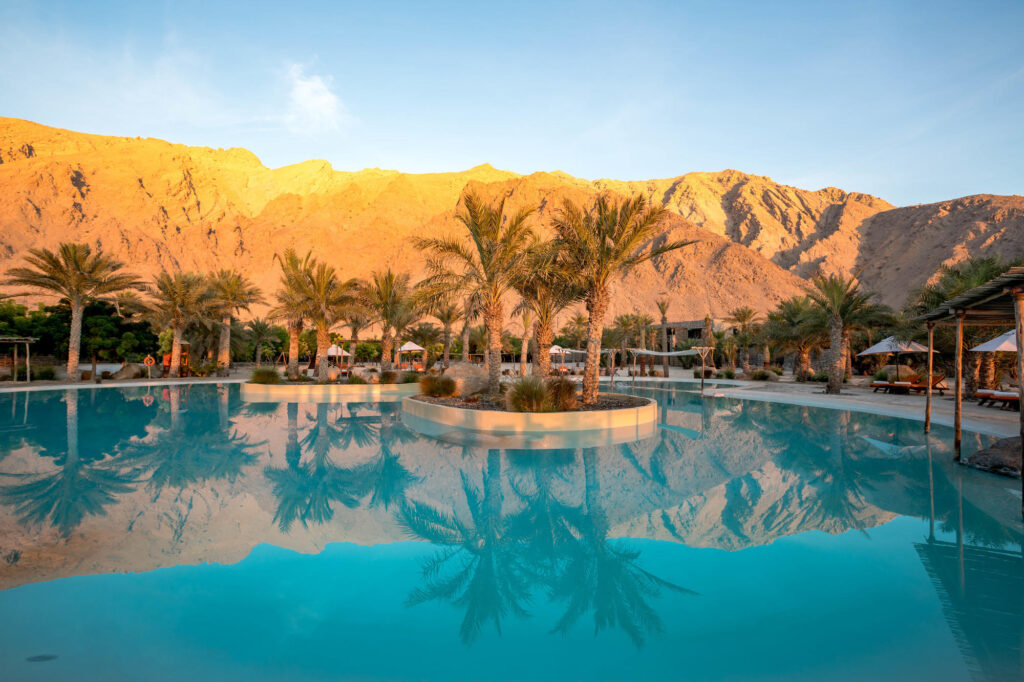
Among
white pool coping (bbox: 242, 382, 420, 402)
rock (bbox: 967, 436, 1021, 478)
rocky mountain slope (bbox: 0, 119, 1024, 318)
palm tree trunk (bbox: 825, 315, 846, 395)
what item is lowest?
white pool coping (bbox: 242, 382, 420, 402)

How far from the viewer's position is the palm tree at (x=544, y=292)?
47.8 ft

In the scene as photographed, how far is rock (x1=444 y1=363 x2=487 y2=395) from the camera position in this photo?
16375 mm

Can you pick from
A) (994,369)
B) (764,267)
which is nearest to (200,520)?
(994,369)

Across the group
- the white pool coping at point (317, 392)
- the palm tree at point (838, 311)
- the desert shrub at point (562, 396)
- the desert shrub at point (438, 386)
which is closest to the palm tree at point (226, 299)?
the white pool coping at point (317, 392)

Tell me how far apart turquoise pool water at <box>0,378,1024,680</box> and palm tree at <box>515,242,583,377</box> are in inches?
283

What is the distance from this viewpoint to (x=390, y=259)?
90.0 m

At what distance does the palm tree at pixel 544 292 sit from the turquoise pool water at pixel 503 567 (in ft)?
23.6

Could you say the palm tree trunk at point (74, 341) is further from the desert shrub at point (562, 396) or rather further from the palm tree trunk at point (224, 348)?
the desert shrub at point (562, 396)

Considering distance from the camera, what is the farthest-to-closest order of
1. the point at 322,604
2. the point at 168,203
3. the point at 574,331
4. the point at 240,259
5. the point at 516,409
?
the point at 168,203, the point at 240,259, the point at 574,331, the point at 516,409, the point at 322,604

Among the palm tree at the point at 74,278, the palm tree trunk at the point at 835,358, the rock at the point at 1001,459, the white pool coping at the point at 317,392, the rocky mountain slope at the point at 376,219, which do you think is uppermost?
the rocky mountain slope at the point at 376,219

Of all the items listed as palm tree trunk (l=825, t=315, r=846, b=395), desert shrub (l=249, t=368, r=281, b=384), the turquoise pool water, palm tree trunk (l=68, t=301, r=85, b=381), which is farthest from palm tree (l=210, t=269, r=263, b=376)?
palm tree trunk (l=825, t=315, r=846, b=395)

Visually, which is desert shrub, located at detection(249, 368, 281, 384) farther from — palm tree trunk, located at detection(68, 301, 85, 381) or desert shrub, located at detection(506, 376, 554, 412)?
desert shrub, located at detection(506, 376, 554, 412)

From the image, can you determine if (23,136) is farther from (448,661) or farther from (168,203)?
(448,661)

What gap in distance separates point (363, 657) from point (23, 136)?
13825cm
